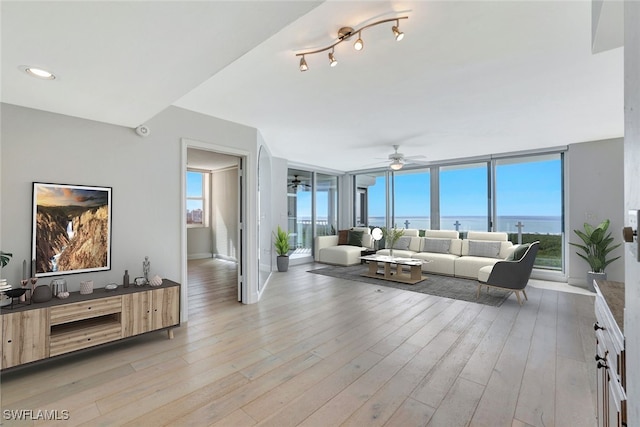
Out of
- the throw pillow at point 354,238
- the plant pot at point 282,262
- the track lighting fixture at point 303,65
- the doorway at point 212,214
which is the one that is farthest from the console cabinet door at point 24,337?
the throw pillow at point 354,238

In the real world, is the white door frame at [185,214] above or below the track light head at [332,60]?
below

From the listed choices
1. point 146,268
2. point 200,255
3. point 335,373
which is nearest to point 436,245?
point 335,373

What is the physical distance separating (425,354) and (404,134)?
131 inches

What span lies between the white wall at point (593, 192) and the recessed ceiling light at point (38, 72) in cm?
736

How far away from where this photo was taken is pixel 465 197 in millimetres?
6953

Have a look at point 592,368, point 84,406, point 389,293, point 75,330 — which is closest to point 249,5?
point 84,406

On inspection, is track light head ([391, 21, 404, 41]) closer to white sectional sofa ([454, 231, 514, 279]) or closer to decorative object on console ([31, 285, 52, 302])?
decorative object on console ([31, 285, 52, 302])

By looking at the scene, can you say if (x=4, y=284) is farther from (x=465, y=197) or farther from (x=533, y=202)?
(x=533, y=202)

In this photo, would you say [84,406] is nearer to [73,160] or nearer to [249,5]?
[73,160]

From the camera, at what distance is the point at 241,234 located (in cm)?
425

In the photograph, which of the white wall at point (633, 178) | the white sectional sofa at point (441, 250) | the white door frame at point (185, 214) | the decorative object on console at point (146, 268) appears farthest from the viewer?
the white sectional sofa at point (441, 250)

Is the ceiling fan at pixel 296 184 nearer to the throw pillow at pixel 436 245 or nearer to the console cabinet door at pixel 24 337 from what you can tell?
the throw pillow at pixel 436 245

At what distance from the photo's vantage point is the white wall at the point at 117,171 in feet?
8.00

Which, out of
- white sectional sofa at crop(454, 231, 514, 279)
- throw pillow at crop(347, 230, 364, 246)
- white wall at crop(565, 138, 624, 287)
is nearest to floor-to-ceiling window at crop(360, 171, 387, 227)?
throw pillow at crop(347, 230, 364, 246)
